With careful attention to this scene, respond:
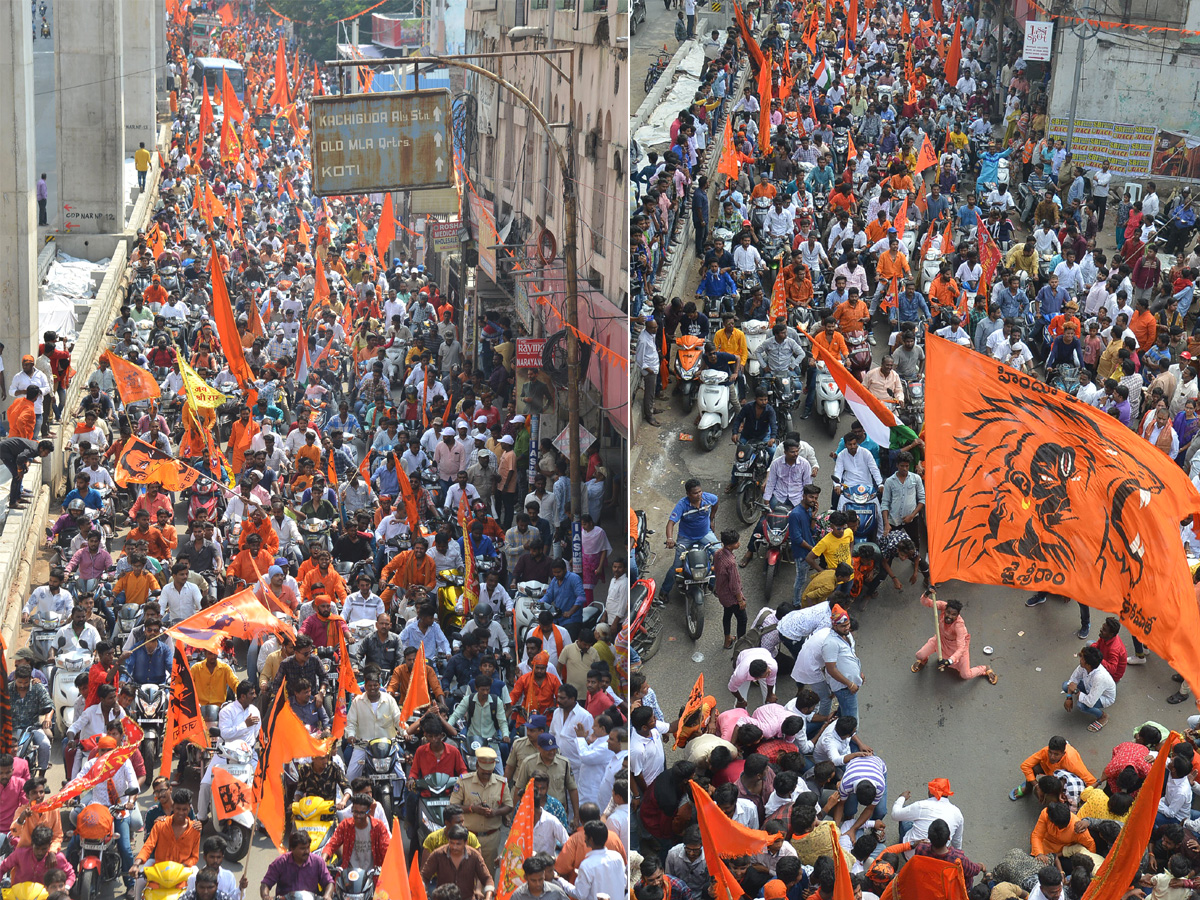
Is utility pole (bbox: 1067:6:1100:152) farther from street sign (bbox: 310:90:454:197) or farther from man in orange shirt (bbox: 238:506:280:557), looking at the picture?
man in orange shirt (bbox: 238:506:280:557)

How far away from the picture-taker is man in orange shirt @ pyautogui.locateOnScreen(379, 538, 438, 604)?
13211 mm

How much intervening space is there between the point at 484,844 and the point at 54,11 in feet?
89.8

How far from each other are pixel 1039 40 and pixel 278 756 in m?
24.2

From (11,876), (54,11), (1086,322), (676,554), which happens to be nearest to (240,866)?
(11,876)

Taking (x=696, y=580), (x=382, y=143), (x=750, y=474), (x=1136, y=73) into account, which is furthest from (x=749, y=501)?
(x=1136, y=73)

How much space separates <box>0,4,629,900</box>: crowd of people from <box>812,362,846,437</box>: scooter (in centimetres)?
279

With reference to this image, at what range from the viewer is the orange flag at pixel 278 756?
30.9ft

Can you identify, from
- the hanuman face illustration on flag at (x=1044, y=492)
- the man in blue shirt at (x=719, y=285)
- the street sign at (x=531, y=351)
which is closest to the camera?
the hanuman face illustration on flag at (x=1044, y=492)

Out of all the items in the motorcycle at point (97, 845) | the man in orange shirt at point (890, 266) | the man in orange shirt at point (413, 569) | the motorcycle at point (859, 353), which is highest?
the man in orange shirt at point (890, 266)

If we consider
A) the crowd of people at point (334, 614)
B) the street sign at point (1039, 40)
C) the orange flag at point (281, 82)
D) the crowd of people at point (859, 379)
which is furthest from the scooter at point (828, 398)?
the orange flag at point (281, 82)

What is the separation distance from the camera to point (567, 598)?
12.2 meters

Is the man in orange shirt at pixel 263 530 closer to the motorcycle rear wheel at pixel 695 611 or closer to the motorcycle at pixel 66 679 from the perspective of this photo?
the motorcycle at pixel 66 679

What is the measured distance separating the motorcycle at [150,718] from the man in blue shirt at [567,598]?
3.16 metres

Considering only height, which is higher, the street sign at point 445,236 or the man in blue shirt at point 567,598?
the street sign at point 445,236
